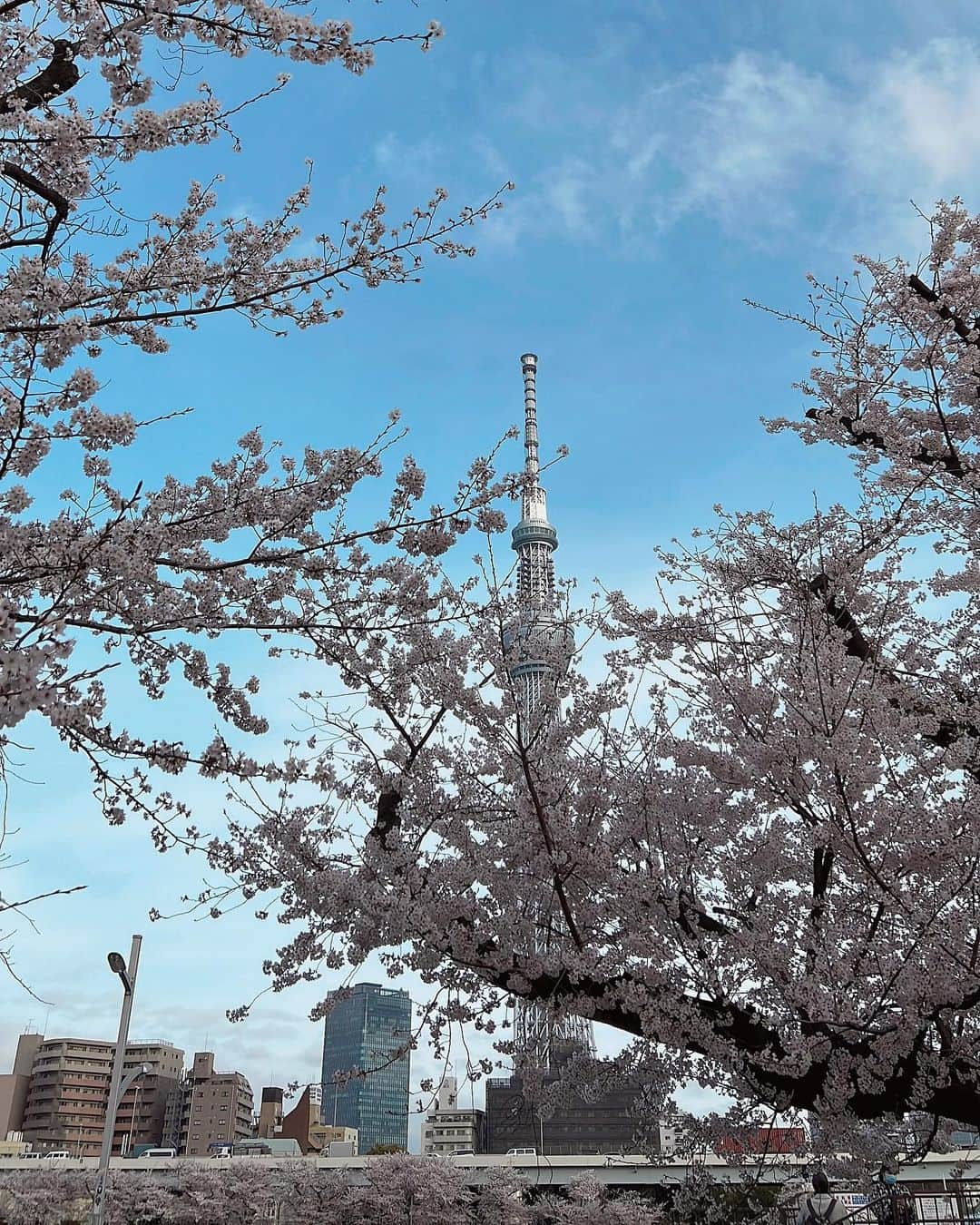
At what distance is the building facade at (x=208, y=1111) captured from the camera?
6134 cm

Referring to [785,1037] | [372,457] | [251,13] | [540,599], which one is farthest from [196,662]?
[785,1037]

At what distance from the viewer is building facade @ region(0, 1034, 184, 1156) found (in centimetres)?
6341

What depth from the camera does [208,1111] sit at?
63.2 m

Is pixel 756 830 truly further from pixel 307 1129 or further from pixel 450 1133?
pixel 450 1133

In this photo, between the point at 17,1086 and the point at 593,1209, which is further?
the point at 17,1086

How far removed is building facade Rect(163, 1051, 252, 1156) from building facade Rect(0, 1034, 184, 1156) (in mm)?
2152

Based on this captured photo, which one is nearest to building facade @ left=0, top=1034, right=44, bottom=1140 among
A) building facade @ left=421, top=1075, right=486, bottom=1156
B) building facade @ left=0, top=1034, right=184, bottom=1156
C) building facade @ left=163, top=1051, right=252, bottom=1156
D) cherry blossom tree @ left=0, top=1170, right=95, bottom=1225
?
building facade @ left=0, top=1034, right=184, bottom=1156

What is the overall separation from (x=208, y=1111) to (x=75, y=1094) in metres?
9.95

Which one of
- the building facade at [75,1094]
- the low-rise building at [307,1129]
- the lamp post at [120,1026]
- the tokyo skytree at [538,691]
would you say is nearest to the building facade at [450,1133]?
the low-rise building at [307,1129]

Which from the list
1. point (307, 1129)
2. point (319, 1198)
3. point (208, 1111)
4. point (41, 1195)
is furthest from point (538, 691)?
point (208, 1111)

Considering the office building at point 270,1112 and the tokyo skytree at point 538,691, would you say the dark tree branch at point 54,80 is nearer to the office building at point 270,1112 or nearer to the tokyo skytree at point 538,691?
the tokyo skytree at point 538,691

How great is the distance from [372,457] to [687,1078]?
3728mm

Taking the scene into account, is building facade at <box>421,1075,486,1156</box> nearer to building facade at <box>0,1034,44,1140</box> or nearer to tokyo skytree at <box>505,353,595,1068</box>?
building facade at <box>0,1034,44,1140</box>

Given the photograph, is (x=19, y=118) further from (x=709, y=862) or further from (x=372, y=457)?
(x=709, y=862)
